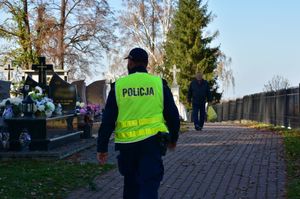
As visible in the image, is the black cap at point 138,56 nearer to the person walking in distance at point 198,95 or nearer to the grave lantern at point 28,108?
the grave lantern at point 28,108

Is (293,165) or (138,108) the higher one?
(138,108)

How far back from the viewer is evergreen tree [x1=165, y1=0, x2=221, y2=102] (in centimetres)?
5150

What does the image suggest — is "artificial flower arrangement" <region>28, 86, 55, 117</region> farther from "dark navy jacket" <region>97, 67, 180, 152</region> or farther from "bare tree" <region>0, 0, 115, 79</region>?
"bare tree" <region>0, 0, 115, 79</region>

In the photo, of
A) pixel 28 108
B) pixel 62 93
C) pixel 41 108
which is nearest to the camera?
pixel 28 108

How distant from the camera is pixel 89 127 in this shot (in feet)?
53.0

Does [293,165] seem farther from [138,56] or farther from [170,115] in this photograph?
[138,56]

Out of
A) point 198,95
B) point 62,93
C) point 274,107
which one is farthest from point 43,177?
point 274,107

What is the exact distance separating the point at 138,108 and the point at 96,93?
79.7 feet

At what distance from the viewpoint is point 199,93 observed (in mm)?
17750

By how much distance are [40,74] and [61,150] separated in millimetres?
8445

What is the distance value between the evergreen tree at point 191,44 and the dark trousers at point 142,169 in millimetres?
45133

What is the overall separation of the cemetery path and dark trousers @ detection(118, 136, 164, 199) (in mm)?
2109

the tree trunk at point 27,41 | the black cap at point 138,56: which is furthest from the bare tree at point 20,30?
the black cap at point 138,56

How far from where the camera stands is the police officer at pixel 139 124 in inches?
224
